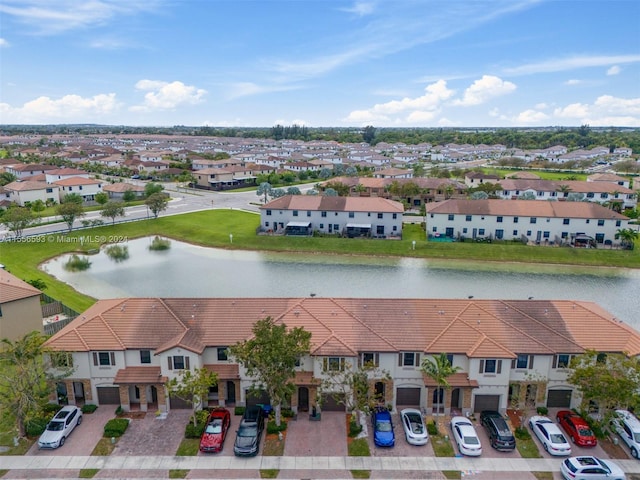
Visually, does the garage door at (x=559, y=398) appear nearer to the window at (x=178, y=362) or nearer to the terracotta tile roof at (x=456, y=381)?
the terracotta tile roof at (x=456, y=381)

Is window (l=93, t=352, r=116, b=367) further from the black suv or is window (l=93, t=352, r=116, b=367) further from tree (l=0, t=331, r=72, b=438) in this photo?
the black suv

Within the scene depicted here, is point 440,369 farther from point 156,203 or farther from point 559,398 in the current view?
point 156,203

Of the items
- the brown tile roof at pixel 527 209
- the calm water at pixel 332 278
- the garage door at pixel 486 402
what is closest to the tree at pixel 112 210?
the calm water at pixel 332 278

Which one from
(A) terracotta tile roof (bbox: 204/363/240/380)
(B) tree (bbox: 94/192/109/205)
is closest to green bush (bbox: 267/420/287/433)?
(A) terracotta tile roof (bbox: 204/363/240/380)

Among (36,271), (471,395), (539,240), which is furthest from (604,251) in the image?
(36,271)

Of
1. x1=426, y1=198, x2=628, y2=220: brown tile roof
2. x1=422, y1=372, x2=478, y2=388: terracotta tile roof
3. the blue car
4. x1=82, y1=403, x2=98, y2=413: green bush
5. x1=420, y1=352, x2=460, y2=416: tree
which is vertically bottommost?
x1=82, y1=403, x2=98, y2=413: green bush
